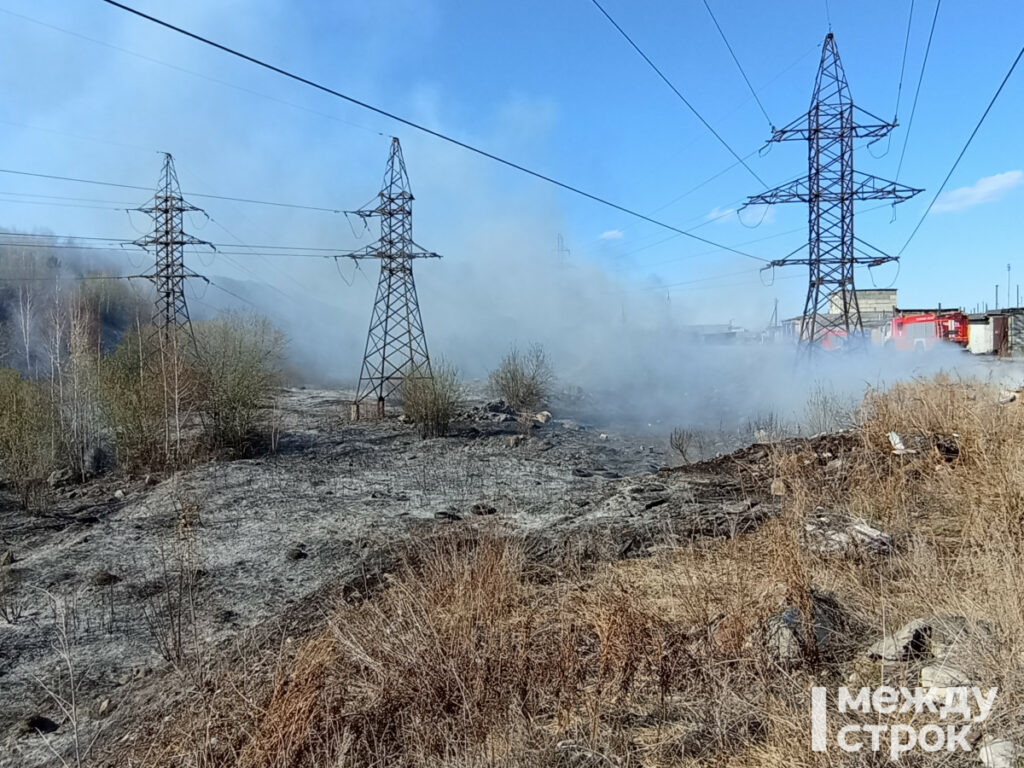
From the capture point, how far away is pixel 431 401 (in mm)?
16969

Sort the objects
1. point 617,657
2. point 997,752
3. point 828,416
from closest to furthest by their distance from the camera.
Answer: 1. point 997,752
2. point 617,657
3. point 828,416

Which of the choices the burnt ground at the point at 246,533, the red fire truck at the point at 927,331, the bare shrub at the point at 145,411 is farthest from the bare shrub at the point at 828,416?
the red fire truck at the point at 927,331

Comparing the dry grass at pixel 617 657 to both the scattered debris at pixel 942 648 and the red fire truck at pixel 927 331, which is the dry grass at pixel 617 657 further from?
the red fire truck at pixel 927 331

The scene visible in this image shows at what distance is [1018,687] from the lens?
9.58 feet

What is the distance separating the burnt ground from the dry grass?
0.99 m

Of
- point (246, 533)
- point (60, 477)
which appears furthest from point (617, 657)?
point (60, 477)

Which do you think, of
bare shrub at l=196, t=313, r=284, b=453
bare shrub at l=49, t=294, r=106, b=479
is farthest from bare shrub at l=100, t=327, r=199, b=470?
bare shrub at l=196, t=313, r=284, b=453

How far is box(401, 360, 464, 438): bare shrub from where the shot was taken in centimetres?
1700

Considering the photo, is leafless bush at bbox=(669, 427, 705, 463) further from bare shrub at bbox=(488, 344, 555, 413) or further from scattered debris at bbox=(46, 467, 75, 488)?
scattered debris at bbox=(46, 467, 75, 488)

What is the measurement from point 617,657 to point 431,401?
13.5 metres

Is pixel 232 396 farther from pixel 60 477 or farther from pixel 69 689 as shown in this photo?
pixel 69 689

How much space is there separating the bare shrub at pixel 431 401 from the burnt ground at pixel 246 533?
202cm

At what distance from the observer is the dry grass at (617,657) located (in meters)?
3.06

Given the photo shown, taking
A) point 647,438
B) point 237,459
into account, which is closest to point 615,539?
point 237,459
